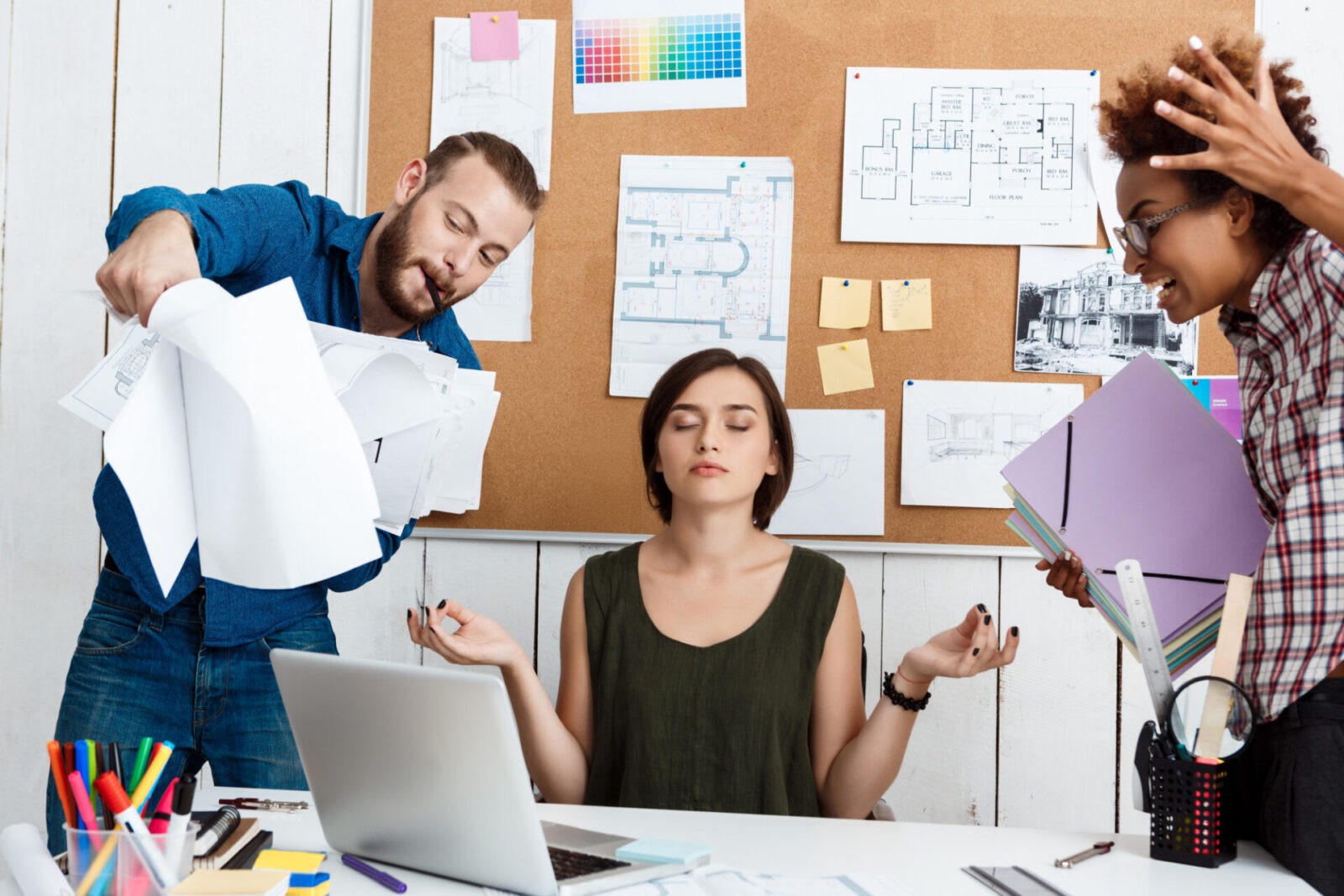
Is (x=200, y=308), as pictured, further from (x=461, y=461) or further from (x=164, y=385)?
(x=461, y=461)

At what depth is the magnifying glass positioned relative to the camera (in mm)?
1062

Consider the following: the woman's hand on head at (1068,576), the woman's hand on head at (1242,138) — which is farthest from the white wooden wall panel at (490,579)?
the woman's hand on head at (1242,138)

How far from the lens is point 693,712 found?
1533mm

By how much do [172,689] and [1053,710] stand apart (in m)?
1.41

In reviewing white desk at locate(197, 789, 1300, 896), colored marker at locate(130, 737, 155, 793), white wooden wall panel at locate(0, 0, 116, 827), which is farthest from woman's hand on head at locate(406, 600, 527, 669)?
white wooden wall panel at locate(0, 0, 116, 827)

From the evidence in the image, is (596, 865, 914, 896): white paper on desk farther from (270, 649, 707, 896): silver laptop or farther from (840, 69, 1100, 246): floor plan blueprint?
(840, 69, 1100, 246): floor plan blueprint

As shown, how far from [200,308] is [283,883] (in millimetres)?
458

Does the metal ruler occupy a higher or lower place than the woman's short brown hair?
lower

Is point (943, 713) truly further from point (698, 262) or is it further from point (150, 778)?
point (150, 778)

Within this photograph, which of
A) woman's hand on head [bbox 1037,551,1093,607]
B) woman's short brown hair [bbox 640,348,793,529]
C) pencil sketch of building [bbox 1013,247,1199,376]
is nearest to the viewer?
woman's hand on head [bbox 1037,551,1093,607]

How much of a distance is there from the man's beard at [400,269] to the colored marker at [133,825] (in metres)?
0.83

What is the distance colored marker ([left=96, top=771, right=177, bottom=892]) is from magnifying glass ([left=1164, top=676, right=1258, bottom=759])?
915 mm

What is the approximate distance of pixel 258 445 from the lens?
89 cm

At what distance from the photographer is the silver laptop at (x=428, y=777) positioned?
0.86 metres
